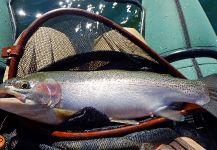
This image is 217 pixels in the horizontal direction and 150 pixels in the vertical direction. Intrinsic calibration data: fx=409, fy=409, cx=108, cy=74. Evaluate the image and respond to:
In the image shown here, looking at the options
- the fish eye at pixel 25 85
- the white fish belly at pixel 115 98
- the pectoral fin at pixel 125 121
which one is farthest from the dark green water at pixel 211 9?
the fish eye at pixel 25 85

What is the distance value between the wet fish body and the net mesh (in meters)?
0.34

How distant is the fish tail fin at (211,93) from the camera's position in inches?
114

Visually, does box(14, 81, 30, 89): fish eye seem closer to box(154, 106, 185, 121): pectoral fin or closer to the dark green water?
box(154, 106, 185, 121): pectoral fin

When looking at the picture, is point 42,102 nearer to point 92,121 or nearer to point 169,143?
point 92,121

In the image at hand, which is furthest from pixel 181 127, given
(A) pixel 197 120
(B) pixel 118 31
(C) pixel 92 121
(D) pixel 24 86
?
(D) pixel 24 86

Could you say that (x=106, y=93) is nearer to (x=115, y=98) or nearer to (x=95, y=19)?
(x=115, y=98)

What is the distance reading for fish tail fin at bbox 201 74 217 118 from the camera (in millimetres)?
2898

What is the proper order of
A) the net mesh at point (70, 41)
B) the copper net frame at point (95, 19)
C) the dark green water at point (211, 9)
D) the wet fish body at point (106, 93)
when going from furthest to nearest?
the dark green water at point (211, 9) < the net mesh at point (70, 41) < the wet fish body at point (106, 93) < the copper net frame at point (95, 19)

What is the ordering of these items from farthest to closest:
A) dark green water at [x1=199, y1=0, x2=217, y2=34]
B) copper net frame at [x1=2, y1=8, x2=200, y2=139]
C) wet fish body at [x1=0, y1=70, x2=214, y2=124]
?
dark green water at [x1=199, y1=0, x2=217, y2=34], wet fish body at [x1=0, y1=70, x2=214, y2=124], copper net frame at [x1=2, y1=8, x2=200, y2=139]

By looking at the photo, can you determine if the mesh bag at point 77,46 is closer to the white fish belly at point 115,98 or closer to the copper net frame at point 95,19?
the copper net frame at point 95,19

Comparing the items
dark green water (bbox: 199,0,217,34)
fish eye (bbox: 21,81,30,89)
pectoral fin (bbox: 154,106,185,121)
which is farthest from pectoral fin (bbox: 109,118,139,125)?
dark green water (bbox: 199,0,217,34)

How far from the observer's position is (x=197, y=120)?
2.99m

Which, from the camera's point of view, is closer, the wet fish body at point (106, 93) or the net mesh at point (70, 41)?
the wet fish body at point (106, 93)

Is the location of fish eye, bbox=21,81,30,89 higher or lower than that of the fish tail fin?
higher
